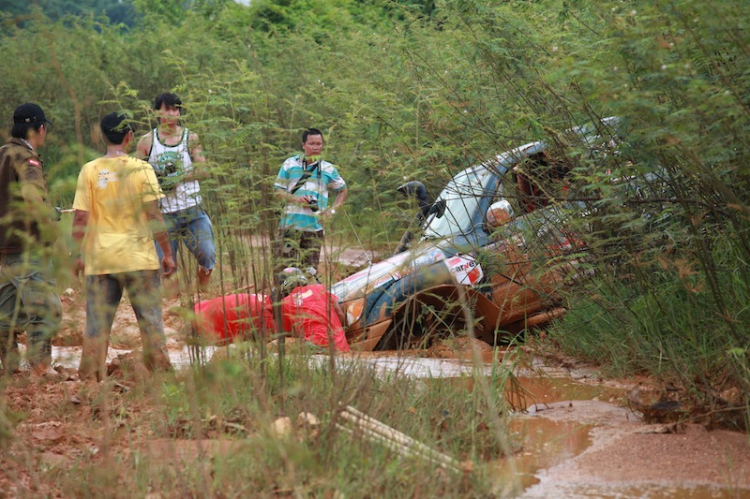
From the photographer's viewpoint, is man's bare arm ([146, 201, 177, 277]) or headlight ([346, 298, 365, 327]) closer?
man's bare arm ([146, 201, 177, 277])

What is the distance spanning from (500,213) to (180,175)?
2.63 metres

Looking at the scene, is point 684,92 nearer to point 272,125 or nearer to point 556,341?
point 272,125

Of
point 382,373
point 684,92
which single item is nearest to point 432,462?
point 382,373

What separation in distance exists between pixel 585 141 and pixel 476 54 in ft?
3.60

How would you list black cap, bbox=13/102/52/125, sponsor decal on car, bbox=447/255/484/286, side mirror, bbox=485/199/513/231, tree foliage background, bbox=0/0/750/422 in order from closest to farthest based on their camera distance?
tree foliage background, bbox=0/0/750/422 < black cap, bbox=13/102/52/125 < side mirror, bbox=485/199/513/231 < sponsor decal on car, bbox=447/255/484/286

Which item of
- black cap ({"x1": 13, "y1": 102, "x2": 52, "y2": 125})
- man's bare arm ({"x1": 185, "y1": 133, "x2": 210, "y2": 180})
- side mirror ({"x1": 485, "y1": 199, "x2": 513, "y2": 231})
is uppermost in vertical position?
black cap ({"x1": 13, "y1": 102, "x2": 52, "y2": 125})

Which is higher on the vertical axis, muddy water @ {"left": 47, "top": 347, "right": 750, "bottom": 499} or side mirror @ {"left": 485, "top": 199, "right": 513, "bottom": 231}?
side mirror @ {"left": 485, "top": 199, "right": 513, "bottom": 231}

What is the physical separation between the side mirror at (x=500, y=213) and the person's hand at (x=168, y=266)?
2.33m

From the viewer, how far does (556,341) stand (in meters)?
7.74

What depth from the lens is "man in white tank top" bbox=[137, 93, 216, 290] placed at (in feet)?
18.4

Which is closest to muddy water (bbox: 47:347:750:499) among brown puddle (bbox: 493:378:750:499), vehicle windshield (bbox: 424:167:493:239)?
brown puddle (bbox: 493:378:750:499)

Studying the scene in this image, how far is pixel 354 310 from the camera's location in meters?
8.08

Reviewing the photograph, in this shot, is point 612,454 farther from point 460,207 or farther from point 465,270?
point 460,207

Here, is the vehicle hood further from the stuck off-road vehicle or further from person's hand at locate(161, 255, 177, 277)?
person's hand at locate(161, 255, 177, 277)
